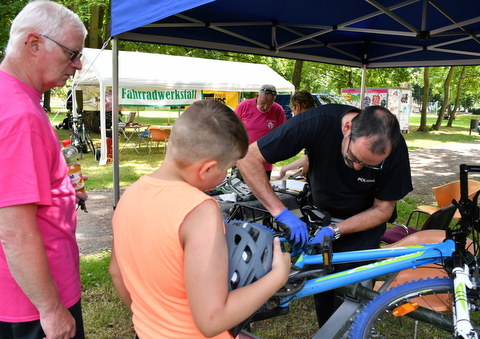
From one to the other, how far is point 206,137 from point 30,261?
28.4 inches

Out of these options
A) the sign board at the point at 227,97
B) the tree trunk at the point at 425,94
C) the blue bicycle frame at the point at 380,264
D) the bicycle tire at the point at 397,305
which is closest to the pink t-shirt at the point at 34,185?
the blue bicycle frame at the point at 380,264

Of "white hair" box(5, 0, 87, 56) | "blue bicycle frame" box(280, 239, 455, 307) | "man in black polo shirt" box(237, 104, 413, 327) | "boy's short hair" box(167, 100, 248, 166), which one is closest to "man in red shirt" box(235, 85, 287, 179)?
"man in black polo shirt" box(237, 104, 413, 327)

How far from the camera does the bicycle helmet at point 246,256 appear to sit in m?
1.15

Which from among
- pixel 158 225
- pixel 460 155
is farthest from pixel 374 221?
pixel 460 155

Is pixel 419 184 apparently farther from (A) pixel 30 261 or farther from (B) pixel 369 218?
(A) pixel 30 261

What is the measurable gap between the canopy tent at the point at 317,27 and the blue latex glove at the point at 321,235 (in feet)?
6.77

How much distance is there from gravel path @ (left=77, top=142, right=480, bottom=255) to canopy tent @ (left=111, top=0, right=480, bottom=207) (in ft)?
2.59

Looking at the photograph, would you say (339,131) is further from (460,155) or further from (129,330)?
(460,155)

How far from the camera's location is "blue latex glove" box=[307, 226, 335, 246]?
221 centimetres

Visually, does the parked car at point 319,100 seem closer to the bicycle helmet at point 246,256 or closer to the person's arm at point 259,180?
the person's arm at point 259,180

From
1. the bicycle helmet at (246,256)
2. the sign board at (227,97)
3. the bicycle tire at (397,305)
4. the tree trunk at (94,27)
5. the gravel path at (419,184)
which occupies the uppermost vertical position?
the tree trunk at (94,27)

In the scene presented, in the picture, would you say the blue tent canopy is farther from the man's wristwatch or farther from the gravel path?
the gravel path

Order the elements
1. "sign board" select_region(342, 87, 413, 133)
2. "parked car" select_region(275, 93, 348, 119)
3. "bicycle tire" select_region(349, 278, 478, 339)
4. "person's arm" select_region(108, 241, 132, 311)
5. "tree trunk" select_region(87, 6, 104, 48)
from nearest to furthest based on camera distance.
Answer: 1. "person's arm" select_region(108, 241, 132, 311)
2. "bicycle tire" select_region(349, 278, 478, 339)
3. "tree trunk" select_region(87, 6, 104, 48)
4. "sign board" select_region(342, 87, 413, 133)
5. "parked car" select_region(275, 93, 348, 119)

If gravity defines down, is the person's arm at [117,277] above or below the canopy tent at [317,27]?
below
